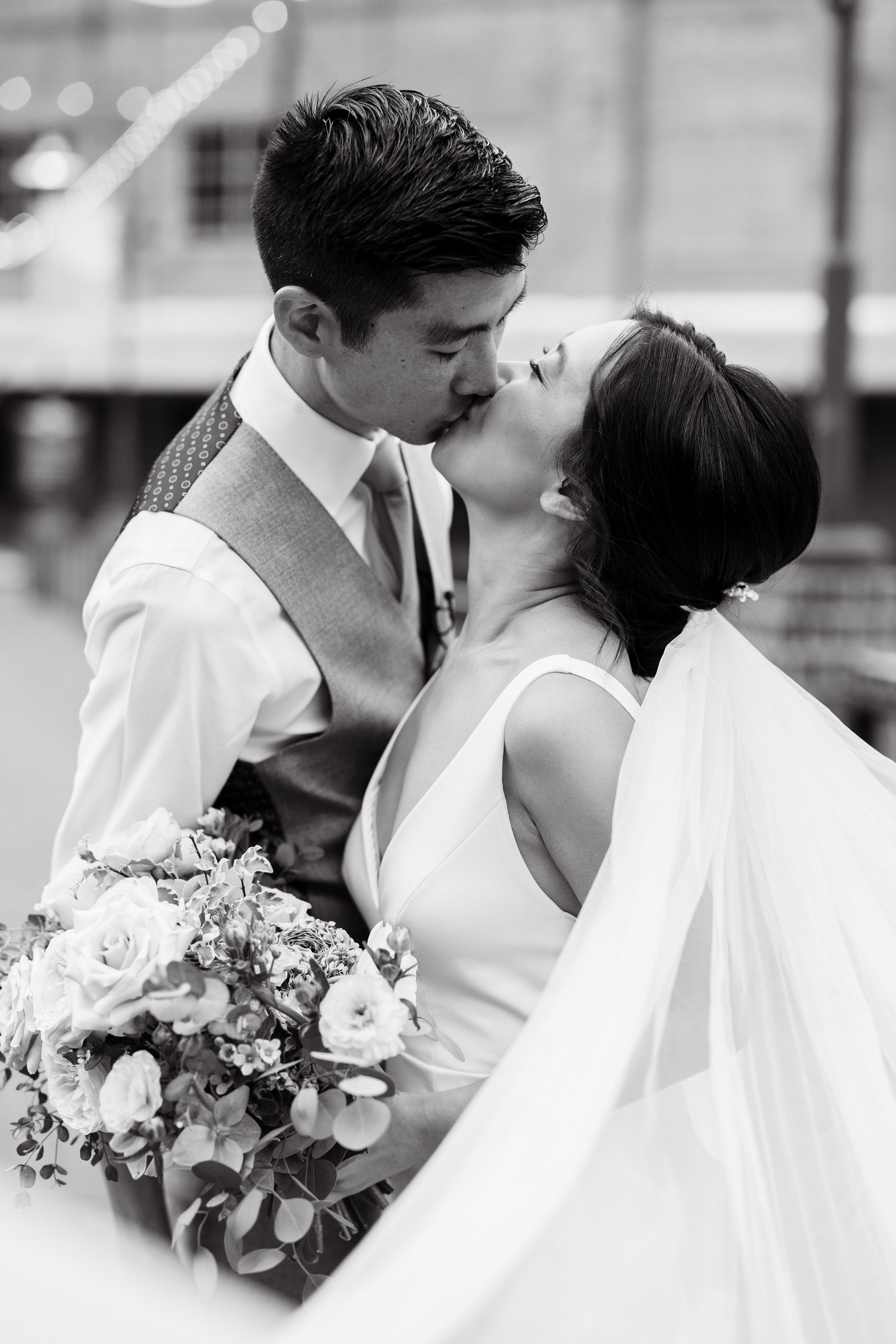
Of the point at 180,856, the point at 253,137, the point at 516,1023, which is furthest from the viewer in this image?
the point at 253,137

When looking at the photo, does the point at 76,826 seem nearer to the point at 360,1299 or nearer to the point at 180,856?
the point at 180,856

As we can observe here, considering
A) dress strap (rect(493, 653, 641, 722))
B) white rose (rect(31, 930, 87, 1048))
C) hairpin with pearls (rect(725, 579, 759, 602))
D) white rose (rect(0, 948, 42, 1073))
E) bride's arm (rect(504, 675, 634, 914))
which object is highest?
hairpin with pearls (rect(725, 579, 759, 602))

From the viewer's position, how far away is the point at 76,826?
1.90 m

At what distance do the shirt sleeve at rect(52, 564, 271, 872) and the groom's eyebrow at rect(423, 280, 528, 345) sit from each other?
469 mm

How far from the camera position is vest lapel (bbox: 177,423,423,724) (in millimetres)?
1869

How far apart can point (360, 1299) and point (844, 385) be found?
24.3 feet

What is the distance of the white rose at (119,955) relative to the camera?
1.45 meters

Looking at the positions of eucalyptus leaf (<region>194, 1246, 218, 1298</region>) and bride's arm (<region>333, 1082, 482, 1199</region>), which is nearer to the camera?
eucalyptus leaf (<region>194, 1246, 218, 1298</region>)

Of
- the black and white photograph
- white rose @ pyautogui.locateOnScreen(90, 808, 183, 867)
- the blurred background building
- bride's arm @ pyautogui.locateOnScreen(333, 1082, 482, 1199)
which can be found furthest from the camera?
the blurred background building

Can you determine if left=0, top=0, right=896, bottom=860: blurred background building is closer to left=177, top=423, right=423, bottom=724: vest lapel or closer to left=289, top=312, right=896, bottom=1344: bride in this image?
left=177, top=423, right=423, bottom=724: vest lapel

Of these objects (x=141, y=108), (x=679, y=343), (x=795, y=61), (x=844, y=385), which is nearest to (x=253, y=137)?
(x=141, y=108)

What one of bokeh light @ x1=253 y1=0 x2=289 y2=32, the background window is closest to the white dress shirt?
bokeh light @ x1=253 y1=0 x2=289 y2=32

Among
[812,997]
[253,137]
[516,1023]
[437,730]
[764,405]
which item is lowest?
[516,1023]

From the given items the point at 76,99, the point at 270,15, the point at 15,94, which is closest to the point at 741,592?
the point at 270,15
